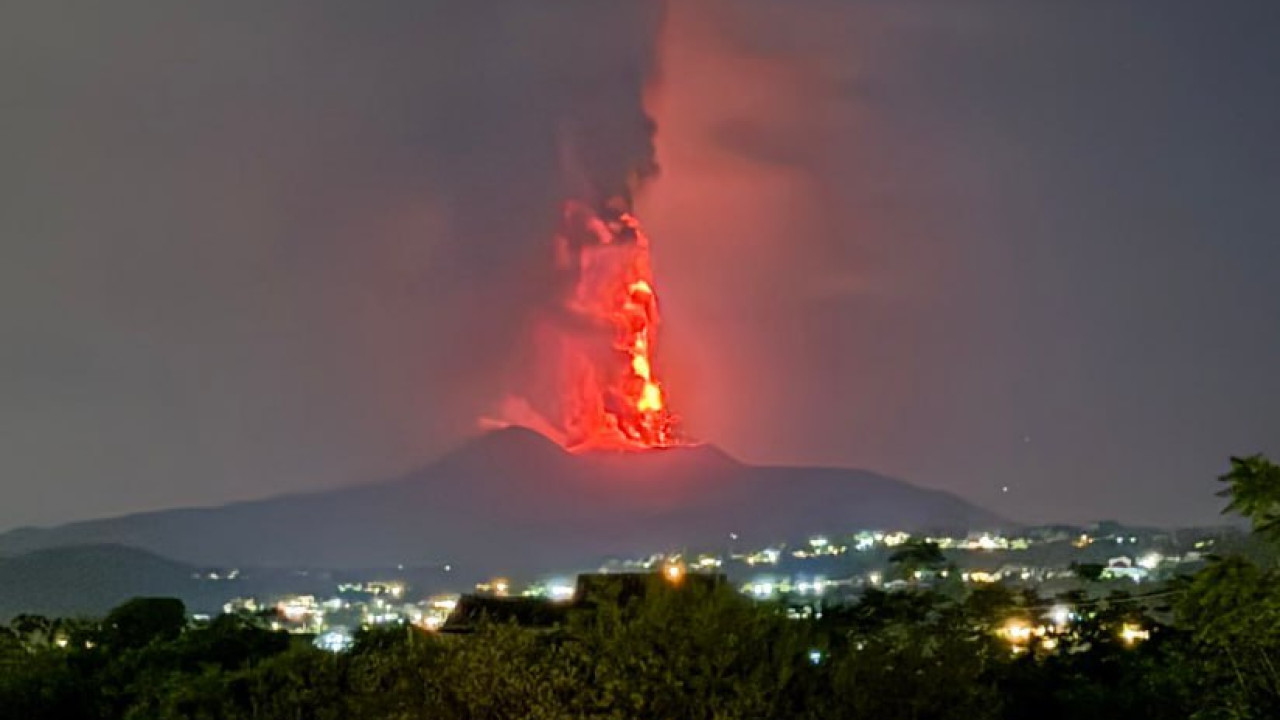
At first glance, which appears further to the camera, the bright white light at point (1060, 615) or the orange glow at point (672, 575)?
the bright white light at point (1060, 615)

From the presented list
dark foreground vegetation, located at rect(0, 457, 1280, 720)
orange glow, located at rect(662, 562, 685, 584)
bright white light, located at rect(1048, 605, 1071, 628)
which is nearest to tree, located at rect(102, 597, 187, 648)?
A: dark foreground vegetation, located at rect(0, 457, 1280, 720)

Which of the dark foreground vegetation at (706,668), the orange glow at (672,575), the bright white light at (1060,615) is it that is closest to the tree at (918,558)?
the bright white light at (1060,615)

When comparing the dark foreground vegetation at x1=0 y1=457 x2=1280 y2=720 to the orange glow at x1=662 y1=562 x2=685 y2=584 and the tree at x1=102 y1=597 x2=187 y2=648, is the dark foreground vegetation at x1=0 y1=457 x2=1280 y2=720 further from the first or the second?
the tree at x1=102 y1=597 x2=187 y2=648

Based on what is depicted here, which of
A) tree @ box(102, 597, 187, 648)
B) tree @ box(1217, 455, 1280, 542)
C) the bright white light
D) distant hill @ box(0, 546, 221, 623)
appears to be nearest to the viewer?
tree @ box(1217, 455, 1280, 542)

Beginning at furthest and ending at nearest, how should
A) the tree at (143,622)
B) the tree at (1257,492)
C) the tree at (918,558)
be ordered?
the tree at (918,558)
the tree at (143,622)
the tree at (1257,492)

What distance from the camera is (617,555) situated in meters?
130

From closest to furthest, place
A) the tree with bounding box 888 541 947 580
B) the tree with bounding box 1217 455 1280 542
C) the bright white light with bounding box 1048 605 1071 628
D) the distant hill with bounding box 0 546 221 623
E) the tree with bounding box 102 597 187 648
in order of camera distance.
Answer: the tree with bounding box 1217 455 1280 542 → the bright white light with bounding box 1048 605 1071 628 → the tree with bounding box 102 597 187 648 → the tree with bounding box 888 541 947 580 → the distant hill with bounding box 0 546 221 623

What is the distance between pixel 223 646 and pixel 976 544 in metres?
81.9

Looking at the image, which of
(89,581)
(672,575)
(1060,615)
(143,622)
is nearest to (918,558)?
(1060,615)

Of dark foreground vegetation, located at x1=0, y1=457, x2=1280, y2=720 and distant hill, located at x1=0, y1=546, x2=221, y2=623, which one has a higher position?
distant hill, located at x1=0, y1=546, x2=221, y2=623

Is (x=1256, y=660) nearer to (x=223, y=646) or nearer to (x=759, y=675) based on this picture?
(x=759, y=675)

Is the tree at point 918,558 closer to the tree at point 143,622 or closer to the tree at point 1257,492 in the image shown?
the tree at point 143,622

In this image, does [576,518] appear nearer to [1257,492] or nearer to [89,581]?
[89,581]

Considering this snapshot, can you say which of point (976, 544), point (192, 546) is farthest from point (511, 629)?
point (192, 546)
